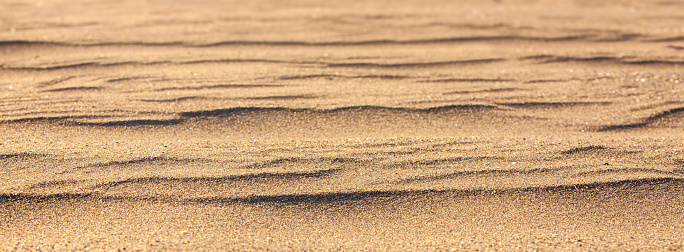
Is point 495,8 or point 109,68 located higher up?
point 495,8

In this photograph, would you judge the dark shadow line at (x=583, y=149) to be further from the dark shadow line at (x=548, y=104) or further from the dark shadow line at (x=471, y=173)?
the dark shadow line at (x=548, y=104)

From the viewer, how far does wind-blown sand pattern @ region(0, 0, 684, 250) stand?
238 cm

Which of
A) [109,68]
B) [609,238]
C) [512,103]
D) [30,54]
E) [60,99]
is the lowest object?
[609,238]

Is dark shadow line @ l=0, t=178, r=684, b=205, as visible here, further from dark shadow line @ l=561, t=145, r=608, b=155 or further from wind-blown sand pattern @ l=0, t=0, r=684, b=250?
dark shadow line @ l=561, t=145, r=608, b=155

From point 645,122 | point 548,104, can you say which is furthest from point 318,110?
point 645,122

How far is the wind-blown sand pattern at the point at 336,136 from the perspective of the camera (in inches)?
93.5

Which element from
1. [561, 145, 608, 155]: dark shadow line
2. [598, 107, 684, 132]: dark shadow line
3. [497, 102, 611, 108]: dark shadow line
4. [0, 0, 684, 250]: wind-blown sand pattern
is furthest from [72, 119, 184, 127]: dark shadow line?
[598, 107, 684, 132]: dark shadow line

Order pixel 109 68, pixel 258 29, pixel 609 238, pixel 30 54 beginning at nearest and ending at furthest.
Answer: pixel 609 238 < pixel 109 68 < pixel 30 54 < pixel 258 29

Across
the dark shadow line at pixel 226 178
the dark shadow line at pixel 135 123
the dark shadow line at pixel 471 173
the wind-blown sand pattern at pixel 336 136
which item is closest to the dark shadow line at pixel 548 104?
the wind-blown sand pattern at pixel 336 136

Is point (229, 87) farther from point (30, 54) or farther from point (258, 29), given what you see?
point (30, 54)

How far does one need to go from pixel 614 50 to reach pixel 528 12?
127 cm

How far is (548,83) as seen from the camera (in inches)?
146

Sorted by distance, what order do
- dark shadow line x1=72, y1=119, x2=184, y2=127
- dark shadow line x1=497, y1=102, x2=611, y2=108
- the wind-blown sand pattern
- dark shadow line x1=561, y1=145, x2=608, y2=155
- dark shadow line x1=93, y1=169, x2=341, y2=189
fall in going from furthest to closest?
dark shadow line x1=497, y1=102, x2=611, y2=108 < dark shadow line x1=72, y1=119, x2=184, y2=127 < dark shadow line x1=561, y1=145, x2=608, y2=155 < dark shadow line x1=93, y1=169, x2=341, y2=189 < the wind-blown sand pattern

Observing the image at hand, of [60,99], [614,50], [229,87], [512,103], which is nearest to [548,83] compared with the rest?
[512,103]
